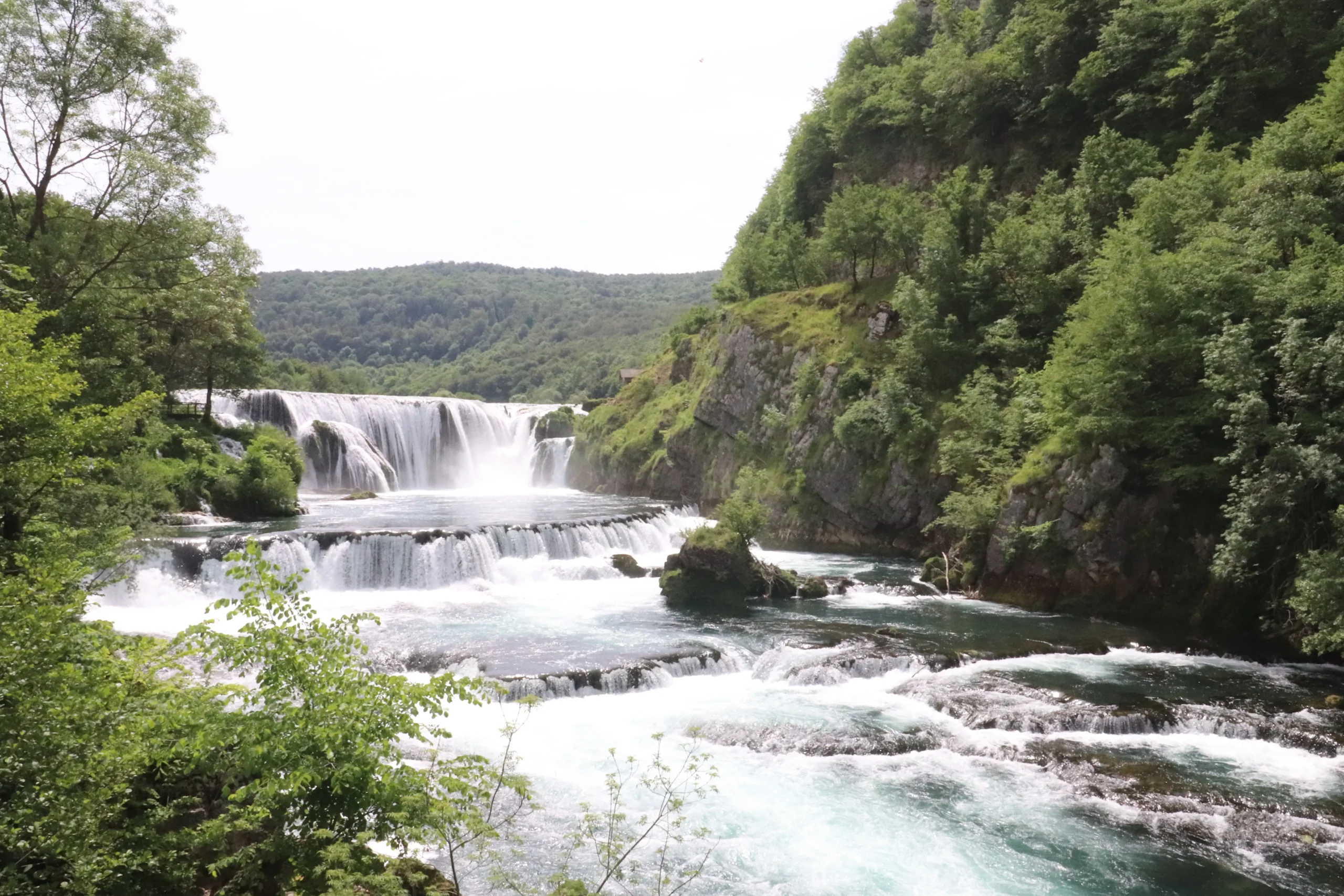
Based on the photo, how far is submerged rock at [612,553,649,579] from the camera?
25145mm

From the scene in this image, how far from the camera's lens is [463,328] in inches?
5979

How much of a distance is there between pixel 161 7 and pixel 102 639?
17.3m

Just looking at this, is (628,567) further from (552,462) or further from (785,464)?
Result: (552,462)

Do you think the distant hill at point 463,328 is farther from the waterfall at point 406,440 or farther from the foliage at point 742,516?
the foliage at point 742,516

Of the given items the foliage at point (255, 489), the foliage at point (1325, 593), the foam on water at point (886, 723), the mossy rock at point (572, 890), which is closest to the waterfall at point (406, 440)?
the foliage at point (255, 489)

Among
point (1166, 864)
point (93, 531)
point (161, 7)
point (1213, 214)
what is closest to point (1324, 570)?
point (1166, 864)

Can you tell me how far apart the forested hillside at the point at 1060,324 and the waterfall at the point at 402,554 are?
10.2 m

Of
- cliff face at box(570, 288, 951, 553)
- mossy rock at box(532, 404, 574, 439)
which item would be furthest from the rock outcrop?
mossy rock at box(532, 404, 574, 439)

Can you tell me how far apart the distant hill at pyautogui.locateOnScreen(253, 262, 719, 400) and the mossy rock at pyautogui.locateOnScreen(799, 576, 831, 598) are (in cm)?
8024

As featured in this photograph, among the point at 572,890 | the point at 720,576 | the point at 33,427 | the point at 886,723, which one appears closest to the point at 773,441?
the point at 720,576

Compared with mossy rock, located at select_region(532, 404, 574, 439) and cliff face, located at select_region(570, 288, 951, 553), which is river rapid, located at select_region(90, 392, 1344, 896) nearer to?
cliff face, located at select_region(570, 288, 951, 553)

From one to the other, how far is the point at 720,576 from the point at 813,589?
2.73 m

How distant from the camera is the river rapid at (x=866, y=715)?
30.5 feet

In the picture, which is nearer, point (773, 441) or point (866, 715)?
point (866, 715)
